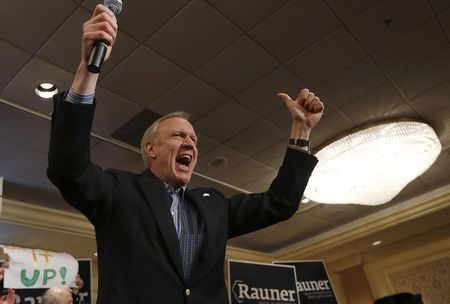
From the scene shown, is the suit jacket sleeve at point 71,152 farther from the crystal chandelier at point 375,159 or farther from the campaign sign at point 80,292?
the crystal chandelier at point 375,159

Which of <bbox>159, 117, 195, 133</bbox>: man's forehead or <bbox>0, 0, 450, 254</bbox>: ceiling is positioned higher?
<bbox>0, 0, 450, 254</bbox>: ceiling

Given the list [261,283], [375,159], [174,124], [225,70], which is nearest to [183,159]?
[174,124]

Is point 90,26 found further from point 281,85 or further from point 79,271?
point 79,271

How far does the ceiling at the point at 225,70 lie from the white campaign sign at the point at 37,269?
865 millimetres

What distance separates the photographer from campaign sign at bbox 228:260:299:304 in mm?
3229

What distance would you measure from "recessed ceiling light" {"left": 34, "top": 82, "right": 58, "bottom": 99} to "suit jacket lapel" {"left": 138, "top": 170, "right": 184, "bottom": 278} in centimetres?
220

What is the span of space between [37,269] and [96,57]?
3.21 m

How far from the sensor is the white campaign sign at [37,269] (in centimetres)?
323

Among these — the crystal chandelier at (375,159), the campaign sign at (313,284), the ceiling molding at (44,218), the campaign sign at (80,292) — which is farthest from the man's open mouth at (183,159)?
the ceiling molding at (44,218)

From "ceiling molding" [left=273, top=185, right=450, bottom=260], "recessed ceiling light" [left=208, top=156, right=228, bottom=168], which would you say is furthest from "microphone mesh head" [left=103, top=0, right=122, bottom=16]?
"ceiling molding" [left=273, top=185, right=450, bottom=260]

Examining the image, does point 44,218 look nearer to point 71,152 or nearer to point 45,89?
point 45,89

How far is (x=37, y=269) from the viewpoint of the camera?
3357 millimetres

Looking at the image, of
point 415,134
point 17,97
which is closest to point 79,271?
point 17,97

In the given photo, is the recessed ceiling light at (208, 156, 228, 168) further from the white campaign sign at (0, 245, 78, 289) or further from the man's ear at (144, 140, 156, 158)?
the man's ear at (144, 140, 156, 158)
